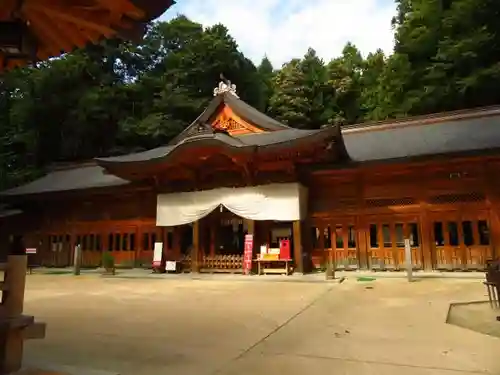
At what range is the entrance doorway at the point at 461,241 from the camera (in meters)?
11.6

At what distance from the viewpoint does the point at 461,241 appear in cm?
1183

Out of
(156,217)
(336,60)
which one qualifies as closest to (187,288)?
(156,217)

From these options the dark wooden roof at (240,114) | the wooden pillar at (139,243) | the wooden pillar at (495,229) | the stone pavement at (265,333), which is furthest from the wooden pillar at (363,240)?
the wooden pillar at (139,243)

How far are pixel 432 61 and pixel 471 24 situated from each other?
8.16ft

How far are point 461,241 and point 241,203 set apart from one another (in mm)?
7107


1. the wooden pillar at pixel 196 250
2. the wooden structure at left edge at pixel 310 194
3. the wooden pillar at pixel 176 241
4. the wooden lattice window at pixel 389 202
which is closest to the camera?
the wooden structure at left edge at pixel 310 194

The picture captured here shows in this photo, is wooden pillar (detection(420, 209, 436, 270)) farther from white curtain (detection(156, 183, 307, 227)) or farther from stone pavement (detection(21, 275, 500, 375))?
white curtain (detection(156, 183, 307, 227))

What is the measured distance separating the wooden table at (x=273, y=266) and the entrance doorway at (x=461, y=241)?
468 centimetres

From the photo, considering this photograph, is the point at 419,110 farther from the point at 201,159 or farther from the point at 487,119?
the point at 201,159

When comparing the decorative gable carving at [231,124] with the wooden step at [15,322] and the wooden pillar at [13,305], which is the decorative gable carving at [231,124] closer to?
the wooden pillar at [13,305]

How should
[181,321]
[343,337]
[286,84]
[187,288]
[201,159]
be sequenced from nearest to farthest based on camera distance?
[343,337]
[181,321]
[187,288]
[201,159]
[286,84]

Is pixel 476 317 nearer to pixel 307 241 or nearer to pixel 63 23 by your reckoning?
pixel 63 23

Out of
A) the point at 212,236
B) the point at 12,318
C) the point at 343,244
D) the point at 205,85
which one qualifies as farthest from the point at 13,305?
the point at 205,85

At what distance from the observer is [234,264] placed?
13461mm
